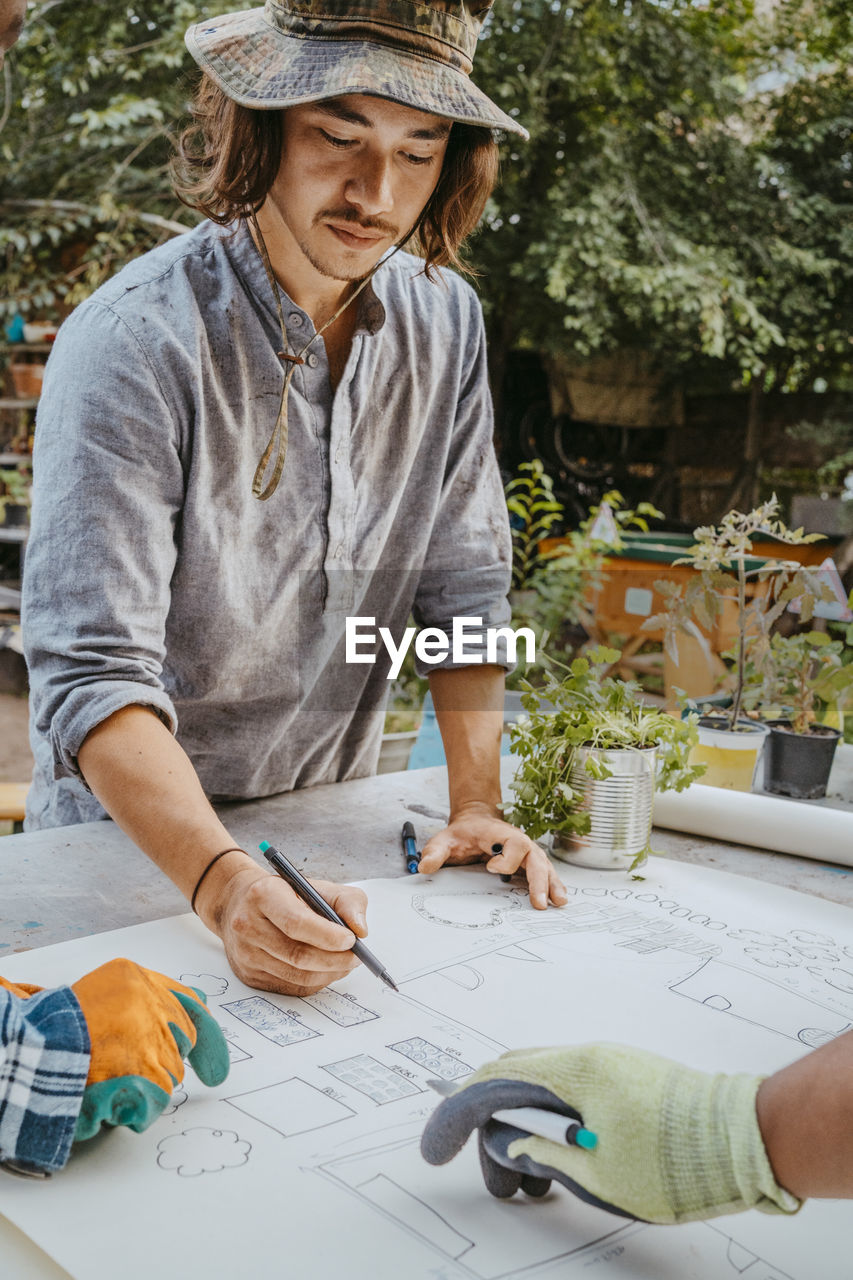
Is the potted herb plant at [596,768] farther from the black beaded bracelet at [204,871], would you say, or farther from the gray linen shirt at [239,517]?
the black beaded bracelet at [204,871]

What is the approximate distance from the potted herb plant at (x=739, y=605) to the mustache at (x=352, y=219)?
0.64 m

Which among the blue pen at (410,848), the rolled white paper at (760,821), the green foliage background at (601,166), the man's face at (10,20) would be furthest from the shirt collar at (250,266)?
the green foliage background at (601,166)

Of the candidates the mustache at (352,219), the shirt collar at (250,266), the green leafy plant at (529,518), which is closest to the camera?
the mustache at (352,219)

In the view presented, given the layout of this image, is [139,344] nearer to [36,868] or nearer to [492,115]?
[492,115]

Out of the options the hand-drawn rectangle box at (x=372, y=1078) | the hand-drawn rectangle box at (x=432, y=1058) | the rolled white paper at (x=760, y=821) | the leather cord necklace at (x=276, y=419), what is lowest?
the hand-drawn rectangle box at (x=372, y=1078)

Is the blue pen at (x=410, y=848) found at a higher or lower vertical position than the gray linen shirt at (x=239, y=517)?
lower

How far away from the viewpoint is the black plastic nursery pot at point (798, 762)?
1.56 metres

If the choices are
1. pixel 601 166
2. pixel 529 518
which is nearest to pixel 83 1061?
pixel 529 518

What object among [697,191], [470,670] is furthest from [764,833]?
[697,191]

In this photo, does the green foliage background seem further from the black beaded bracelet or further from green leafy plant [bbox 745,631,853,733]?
the black beaded bracelet

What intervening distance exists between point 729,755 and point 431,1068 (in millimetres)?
871

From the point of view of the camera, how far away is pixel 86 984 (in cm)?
70

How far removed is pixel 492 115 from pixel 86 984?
0.98 metres

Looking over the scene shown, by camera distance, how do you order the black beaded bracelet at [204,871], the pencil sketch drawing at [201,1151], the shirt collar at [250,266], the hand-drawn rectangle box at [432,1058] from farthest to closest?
the shirt collar at [250,266] → the black beaded bracelet at [204,871] → the hand-drawn rectangle box at [432,1058] → the pencil sketch drawing at [201,1151]
